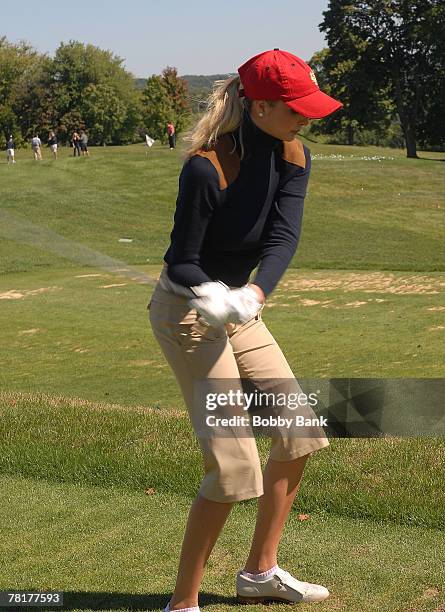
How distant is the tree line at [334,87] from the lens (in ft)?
198

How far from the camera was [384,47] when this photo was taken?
60562mm

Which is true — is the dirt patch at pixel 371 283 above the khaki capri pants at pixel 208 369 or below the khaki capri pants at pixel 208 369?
below

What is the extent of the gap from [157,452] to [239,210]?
2298 millimetres

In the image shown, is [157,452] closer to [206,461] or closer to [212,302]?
[206,461]

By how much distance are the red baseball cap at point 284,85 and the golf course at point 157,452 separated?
40 centimetres

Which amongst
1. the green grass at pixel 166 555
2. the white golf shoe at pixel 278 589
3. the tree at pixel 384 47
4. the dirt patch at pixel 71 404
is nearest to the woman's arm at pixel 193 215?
the white golf shoe at pixel 278 589

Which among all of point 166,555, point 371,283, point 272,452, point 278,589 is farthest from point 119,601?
point 371,283

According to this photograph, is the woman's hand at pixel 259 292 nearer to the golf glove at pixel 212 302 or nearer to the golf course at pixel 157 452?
the golf glove at pixel 212 302

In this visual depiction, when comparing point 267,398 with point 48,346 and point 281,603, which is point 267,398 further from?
point 48,346

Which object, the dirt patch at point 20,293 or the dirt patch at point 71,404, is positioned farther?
the dirt patch at point 20,293

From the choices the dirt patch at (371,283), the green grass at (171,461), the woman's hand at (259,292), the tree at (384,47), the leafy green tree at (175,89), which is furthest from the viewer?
the leafy green tree at (175,89)

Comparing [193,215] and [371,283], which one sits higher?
[193,215]

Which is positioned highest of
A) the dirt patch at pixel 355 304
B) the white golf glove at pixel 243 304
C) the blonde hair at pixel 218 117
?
the blonde hair at pixel 218 117

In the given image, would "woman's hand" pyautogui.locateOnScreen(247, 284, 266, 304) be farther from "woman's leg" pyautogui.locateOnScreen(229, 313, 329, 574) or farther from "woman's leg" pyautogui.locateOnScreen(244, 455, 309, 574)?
"woman's leg" pyautogui.locateOnScreen(244, 455, 309, 574)
